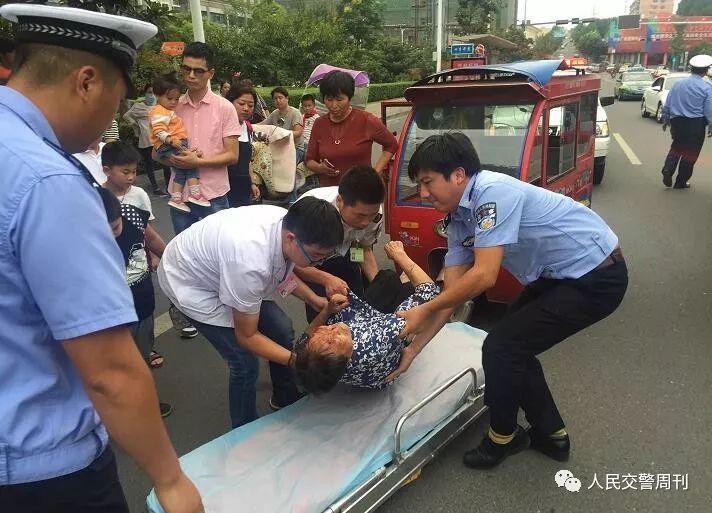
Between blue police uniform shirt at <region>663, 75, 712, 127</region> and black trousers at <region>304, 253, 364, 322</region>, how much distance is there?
6.70 meters

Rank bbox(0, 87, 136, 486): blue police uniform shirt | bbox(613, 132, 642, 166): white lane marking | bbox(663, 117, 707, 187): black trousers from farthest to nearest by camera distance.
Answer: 1. bbox(613, 132, 642, 166): white lane marking
2. bbox(663, 117, 707, 187): black trousers
3. bbox(0, 87, 136, 486): blue police uniform shirt

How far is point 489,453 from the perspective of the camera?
2580 millimetres

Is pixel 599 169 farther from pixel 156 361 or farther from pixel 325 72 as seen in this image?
pixel 156 361

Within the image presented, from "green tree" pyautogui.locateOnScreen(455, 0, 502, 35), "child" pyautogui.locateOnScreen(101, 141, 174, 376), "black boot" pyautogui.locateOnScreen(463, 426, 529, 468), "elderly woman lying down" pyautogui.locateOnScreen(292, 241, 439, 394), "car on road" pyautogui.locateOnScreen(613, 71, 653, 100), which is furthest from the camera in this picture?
"green tree" pyautogui.locateOnScreen(455, 0, 502, 35)

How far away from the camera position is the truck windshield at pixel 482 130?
399cm

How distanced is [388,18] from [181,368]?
58.6m

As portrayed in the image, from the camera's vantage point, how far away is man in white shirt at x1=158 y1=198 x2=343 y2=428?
2.10 meters

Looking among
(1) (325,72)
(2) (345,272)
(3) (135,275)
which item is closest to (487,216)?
(2) (345,272)

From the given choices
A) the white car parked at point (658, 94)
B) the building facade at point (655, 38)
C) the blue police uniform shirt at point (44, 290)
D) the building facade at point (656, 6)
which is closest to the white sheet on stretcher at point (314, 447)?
the blue police uniform shirt at point (44, 290)

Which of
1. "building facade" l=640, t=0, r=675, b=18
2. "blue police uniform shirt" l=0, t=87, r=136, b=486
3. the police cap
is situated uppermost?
"building facade" l=640, t=0, r=675, b=18

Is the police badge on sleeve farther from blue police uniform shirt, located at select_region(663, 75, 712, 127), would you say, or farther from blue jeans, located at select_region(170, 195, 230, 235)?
blue police uniform shirt, located at select_region(663, 75, 712, 127)

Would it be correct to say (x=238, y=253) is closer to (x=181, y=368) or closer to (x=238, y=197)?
(x=181, y=368)

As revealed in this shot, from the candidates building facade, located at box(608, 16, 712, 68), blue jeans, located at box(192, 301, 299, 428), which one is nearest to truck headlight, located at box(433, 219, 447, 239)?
blue jeans, located at box(192, 301, 299, 428)

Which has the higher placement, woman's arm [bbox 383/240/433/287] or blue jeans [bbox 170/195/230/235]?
blue jeans [bbox 170/195/230/235]
